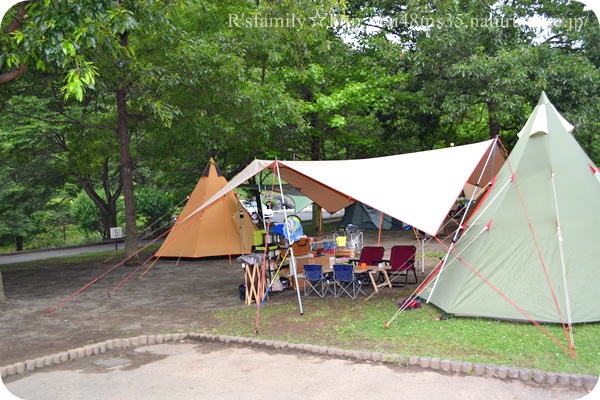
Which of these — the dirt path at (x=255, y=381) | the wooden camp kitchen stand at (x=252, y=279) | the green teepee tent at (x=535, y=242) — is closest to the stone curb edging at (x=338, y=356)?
the dirt path at (x=255, y=381)

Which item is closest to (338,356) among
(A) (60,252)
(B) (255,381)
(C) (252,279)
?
(B) (255,381)

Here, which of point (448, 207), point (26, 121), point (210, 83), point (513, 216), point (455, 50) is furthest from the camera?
point (26, 121)

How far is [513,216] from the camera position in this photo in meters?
7.00

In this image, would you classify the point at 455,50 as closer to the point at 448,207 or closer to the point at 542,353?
the point at 448,207

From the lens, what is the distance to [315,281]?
874 cm

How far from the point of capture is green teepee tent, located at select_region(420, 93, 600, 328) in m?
6.34

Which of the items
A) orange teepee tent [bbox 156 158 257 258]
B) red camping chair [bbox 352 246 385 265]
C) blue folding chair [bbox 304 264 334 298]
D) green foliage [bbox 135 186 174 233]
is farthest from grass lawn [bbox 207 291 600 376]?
green foliage [bbox 135 186 174 233]

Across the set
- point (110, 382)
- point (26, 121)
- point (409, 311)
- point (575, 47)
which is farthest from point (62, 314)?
point (575, 47)

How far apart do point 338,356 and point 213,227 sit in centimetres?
816

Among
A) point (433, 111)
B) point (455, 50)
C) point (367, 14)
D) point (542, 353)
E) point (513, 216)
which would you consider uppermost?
point (367, 14)

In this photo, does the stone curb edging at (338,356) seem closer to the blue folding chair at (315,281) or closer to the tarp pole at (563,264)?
the tarp pole at (563,264)

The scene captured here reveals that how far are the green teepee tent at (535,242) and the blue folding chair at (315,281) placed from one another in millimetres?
1718

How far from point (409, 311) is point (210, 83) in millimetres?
6725

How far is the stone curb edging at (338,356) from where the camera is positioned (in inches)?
187
